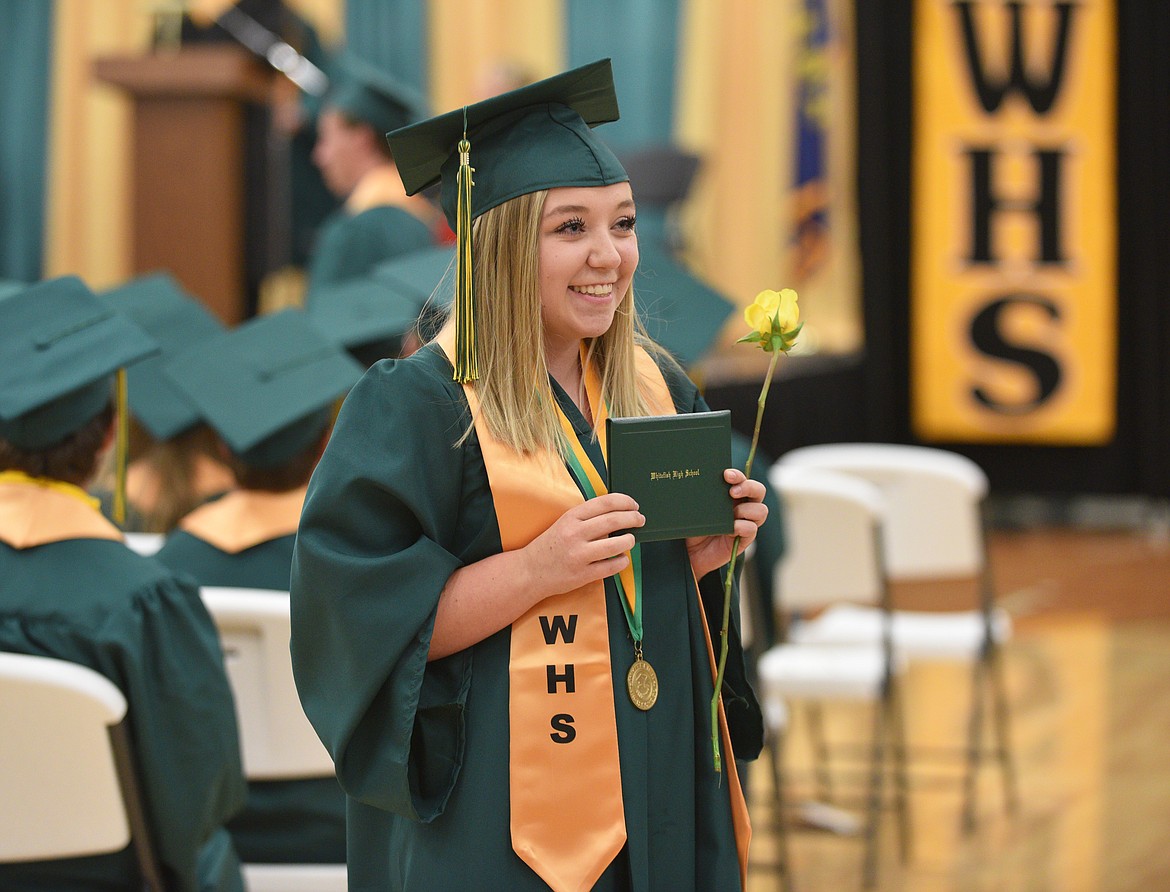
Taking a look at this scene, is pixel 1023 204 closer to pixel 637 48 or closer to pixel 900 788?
pixel 637 48

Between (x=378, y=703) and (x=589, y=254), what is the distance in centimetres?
55

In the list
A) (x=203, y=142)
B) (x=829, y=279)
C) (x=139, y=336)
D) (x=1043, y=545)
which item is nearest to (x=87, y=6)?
(x=203, y=142)

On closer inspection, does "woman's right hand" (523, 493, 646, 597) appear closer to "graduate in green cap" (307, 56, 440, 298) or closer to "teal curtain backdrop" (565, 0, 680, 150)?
"graduate in green cap" (307, 56, 440, 298)

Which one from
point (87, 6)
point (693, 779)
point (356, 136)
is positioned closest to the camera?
point (693, 779)

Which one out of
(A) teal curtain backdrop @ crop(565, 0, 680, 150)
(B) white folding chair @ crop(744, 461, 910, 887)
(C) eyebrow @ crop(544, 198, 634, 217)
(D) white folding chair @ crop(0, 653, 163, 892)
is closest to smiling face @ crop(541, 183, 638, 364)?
(C) eyebrow @ crop(544, 198, 634, 217)

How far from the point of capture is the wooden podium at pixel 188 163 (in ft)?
19.5

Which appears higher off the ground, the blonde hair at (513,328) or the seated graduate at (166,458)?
the blonde hair at (513,328)

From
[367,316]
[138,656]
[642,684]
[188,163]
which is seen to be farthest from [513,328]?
[188,163]

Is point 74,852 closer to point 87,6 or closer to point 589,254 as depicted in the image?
point 589,254

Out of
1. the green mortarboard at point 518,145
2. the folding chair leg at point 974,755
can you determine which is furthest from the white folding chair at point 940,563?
the green mortarboard at point 518,145

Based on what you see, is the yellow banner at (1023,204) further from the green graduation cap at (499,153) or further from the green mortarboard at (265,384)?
the green graduation cap at (499,153)

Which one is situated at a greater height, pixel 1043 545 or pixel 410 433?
pixel 410 433

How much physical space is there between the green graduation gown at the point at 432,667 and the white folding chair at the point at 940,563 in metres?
2.49

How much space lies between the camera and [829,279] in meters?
9.48
